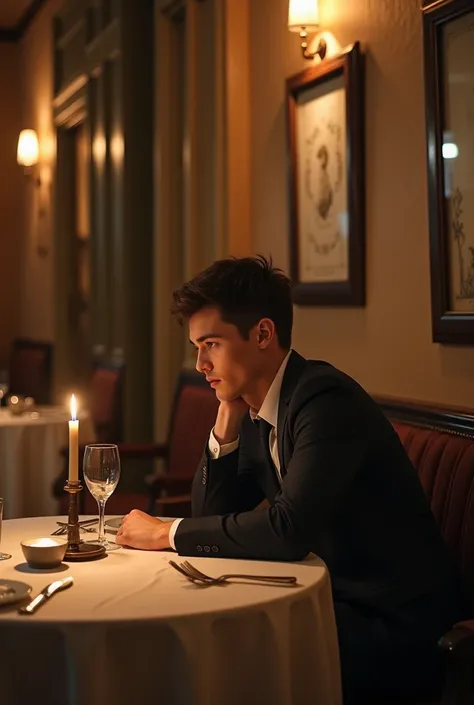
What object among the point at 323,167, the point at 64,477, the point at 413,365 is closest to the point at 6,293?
the point at 64,477

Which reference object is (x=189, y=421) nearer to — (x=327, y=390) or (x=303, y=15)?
(x=303, y=15)

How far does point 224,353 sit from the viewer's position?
222 centimetres

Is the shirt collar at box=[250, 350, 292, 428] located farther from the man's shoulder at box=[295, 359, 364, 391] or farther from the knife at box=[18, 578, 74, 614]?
the knife at box=[18, 578, 74, 614]

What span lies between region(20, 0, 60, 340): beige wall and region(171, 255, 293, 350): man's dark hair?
5.73 m

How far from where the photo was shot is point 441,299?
109 inches

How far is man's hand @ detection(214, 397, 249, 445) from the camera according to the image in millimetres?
2381

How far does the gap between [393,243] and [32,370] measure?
17.0 ft

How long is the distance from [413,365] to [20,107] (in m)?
6.88

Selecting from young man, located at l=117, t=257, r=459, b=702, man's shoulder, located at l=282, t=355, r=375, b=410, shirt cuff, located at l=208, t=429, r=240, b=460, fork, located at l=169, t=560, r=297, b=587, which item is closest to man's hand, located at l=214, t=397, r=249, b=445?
shirt cuff, located at l=208, t=429, r=240, b=460

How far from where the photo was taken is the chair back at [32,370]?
7594mm

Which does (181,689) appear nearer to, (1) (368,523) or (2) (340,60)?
(1) (368,523)

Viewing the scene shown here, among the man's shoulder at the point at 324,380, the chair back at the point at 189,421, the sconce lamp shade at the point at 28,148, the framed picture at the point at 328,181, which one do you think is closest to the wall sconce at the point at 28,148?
the sconce lamp shade at the point at 28,148

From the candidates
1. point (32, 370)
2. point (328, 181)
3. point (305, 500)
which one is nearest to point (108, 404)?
point (328, 181)

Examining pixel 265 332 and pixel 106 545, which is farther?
pixel 265 332
